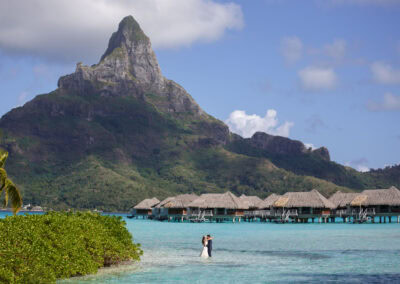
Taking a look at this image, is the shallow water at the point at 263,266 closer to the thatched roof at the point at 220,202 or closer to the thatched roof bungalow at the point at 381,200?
the thatched roof bungalow at the point at 381,200

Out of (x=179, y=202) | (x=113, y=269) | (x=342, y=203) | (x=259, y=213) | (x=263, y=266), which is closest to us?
(x=113, y=269)

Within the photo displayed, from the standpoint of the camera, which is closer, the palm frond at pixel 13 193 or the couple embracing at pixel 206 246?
the palm frond at pixel 13 193

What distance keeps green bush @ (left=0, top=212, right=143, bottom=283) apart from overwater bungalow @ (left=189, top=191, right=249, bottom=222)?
2378 inches

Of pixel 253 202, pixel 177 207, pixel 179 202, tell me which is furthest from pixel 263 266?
pixel 253 202

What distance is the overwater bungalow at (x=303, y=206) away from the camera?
78750mm

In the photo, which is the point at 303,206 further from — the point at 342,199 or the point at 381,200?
the point at 381,200

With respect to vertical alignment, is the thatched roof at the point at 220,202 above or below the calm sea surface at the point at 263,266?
above

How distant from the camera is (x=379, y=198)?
78812 millimetres

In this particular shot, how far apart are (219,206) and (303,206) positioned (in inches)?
511

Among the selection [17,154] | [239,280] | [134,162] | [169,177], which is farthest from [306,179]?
[239,280]

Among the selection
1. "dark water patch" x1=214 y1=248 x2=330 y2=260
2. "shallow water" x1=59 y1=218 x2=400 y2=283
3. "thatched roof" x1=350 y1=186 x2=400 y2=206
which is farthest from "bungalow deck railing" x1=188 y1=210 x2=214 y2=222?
"dark water patch" x1=214 y1=248 x2=330 y2=260

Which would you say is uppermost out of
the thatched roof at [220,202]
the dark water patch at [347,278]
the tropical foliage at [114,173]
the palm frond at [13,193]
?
the tropical foliage at [114,173]

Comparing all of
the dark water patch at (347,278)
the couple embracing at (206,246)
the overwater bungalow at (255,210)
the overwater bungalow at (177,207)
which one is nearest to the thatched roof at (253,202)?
the overwater bungalow at (255,210)

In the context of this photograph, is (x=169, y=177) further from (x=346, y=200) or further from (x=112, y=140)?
(x=346, y=200)
